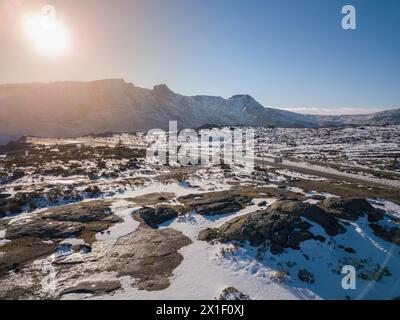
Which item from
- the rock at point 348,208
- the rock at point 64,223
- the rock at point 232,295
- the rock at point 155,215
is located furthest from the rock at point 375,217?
the rock at point 64,223

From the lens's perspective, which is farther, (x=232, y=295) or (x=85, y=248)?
(x=85, y=248)

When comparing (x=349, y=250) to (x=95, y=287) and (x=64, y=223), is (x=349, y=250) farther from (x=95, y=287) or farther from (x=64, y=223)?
(x=64, y=223)

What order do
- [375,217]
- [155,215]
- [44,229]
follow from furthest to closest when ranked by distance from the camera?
[155,215]
[375,217]
[44,229]

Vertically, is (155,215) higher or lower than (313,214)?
lower

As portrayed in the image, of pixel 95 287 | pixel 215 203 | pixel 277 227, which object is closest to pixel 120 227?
pixel 95 287

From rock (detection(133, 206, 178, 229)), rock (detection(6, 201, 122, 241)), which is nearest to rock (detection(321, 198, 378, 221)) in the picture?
rock (detection(133, 206, 178, 229))

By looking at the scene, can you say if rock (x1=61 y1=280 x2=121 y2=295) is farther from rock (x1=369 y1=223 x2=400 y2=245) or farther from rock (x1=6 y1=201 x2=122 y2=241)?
rock (x1=369 y1=223 x2=400 y2=245)
